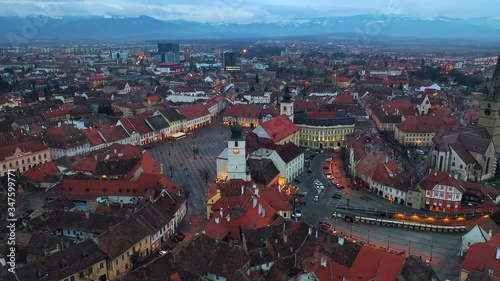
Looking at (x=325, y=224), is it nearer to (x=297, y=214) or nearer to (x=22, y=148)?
(x=297, y=214)

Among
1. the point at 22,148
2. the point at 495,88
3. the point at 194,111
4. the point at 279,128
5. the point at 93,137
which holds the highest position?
the point at 495,88

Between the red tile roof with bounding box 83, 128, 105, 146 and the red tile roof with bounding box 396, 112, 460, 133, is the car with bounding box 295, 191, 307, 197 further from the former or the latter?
the red tile roof with bounding box 83, 128, 105, 146

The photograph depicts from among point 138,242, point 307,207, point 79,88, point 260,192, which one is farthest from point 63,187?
point 79,88

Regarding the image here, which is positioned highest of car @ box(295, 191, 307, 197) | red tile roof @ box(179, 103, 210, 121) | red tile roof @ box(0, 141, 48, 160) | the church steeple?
the church steeple

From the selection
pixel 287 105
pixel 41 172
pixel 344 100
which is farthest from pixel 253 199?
pixel 344 100

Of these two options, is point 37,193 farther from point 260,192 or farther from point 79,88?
point 79,88

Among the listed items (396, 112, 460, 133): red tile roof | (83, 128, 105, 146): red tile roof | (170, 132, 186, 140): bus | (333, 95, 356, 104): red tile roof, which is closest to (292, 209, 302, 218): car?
(83, 128, 105, 146): red tile roof
